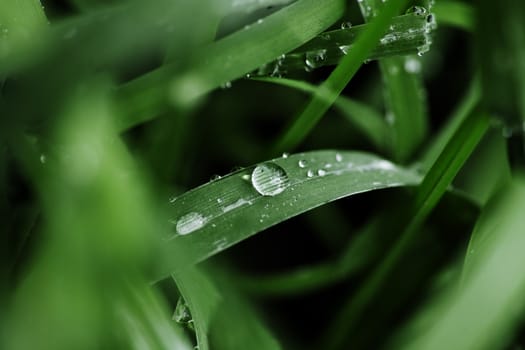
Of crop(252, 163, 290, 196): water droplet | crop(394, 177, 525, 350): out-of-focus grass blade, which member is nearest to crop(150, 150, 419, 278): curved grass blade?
crop(252, 163, 290, 196): water droplet

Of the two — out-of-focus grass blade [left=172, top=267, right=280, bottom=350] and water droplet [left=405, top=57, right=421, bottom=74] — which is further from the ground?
water droplet [left=405, top=57, right=421, bottom=74]

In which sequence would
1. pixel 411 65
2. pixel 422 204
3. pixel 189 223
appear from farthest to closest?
pixel 411 65 → pixel 422 204 → pixel 189 223

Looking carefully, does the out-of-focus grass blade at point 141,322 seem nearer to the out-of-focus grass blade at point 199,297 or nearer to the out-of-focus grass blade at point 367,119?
the out-of-focus grass blade at point 199,297

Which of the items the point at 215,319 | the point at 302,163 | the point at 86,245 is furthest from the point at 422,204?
the point at 86,245

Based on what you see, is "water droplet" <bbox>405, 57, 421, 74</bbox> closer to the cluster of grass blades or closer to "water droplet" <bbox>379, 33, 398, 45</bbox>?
the cluster of grass blades

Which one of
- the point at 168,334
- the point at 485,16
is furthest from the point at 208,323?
the point at 485,16

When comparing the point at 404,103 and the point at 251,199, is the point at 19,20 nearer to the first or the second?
the point at 251,199
